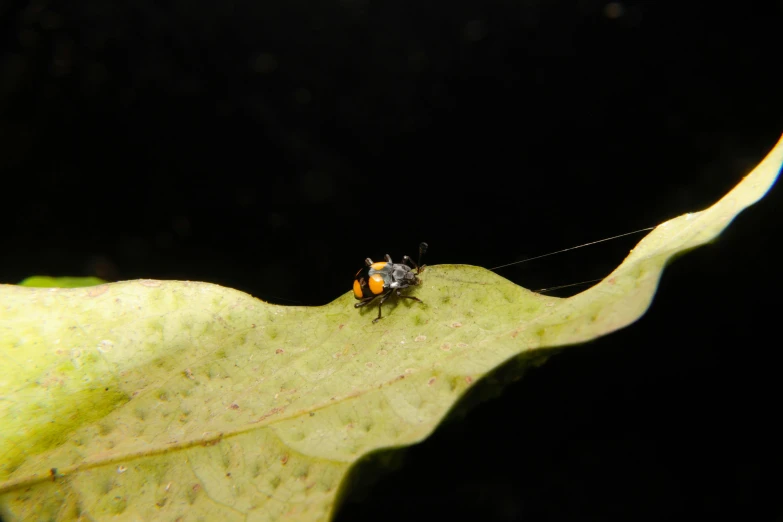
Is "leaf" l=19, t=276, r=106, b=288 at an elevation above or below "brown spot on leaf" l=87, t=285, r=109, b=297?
above

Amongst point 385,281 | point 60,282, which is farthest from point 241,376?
point 60,282

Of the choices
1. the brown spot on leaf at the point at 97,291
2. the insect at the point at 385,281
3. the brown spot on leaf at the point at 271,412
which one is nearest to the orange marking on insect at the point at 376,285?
the insect at the point at 385,281

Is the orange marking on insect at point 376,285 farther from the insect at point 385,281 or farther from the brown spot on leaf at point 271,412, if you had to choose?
the brown spot on leaf at point 271,412

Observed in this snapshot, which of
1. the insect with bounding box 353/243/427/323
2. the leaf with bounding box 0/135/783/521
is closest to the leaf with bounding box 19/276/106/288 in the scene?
the leaf with bounding box 0/135/783/521

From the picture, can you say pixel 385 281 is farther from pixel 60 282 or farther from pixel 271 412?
pixel 60 282

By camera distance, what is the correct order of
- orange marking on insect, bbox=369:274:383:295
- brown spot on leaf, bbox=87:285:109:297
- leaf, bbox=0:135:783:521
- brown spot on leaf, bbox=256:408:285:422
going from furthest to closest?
orange marking on insect, bbox=369:274:383:295
brown spot on leaf, bbox=87:285:109:297
brown spot on leaf, bbox=256:408:285:422
leaf, bbox=0:135:783:521

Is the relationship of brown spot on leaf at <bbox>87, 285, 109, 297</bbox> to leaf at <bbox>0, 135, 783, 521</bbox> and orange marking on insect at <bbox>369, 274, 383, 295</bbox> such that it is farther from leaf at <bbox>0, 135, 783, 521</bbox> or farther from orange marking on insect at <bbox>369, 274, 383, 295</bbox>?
orange marking on insect at <bbox>369, 274, 383, 295</bbox>
